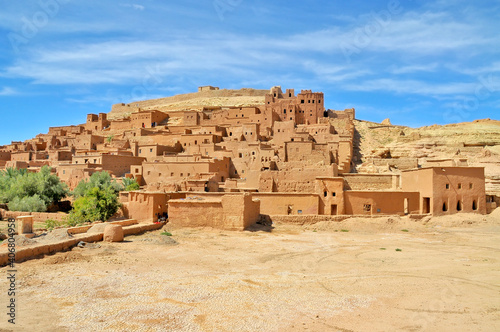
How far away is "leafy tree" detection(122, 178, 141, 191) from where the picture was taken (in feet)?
92.2

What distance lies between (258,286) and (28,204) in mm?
21306

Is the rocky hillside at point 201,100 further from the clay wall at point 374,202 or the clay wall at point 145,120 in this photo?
the clay wall at point 374,202

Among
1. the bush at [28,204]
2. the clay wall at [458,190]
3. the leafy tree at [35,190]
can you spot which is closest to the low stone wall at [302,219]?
the clay wall at [458,190]

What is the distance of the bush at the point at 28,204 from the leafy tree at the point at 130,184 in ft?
17.6

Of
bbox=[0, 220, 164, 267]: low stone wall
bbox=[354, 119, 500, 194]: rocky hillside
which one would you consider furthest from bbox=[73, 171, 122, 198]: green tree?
bbox=[354, 119, 500, 194]: rocky hillside

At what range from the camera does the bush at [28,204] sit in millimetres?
24969

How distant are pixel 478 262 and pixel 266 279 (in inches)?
284

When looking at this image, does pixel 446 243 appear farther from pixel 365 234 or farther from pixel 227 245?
pixel 227 245

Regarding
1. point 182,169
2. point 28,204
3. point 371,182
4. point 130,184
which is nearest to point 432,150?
point 371,182

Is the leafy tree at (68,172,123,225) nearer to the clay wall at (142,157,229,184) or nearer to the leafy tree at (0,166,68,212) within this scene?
the leafy tree at (0,166,68,212)

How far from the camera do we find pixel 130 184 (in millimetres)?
28797

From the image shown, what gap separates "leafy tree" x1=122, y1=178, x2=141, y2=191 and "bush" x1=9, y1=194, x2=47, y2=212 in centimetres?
537

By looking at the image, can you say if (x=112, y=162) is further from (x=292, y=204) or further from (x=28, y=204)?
(x=292, y=204)

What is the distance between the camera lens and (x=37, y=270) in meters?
10.1
